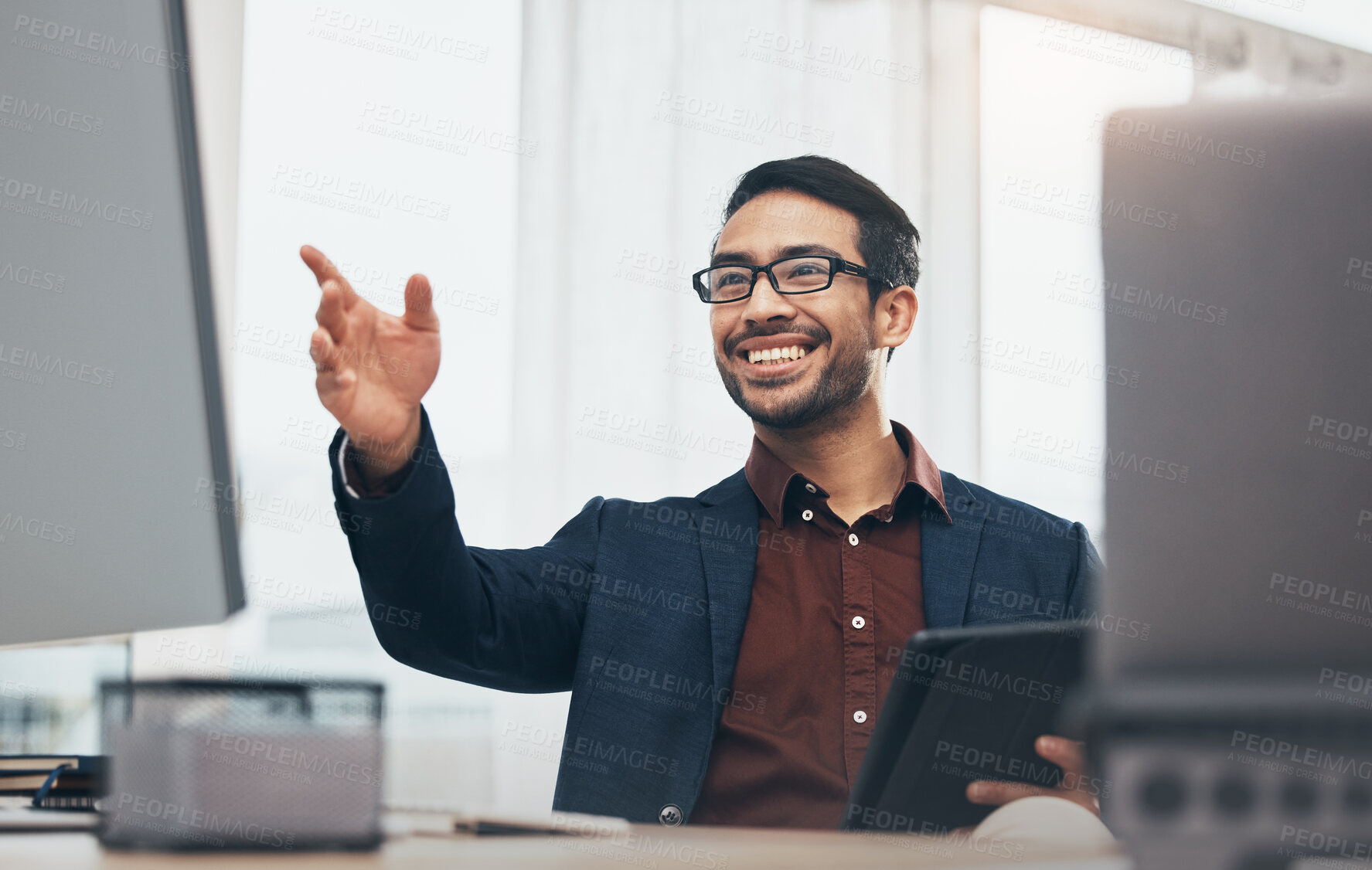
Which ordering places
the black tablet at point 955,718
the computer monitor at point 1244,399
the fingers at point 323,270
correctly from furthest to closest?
1. the fingers at point 323,270
2. the black tablet at point 955,718
3. the computer monitor at point 1244,399

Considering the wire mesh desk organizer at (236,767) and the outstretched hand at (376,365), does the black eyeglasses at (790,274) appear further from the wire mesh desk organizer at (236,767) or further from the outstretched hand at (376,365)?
the wire mesh desk organizer at (236,767)

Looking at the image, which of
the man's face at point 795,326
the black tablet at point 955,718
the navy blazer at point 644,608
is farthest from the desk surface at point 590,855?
the man's face at point 795,326

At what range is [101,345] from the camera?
1.34m

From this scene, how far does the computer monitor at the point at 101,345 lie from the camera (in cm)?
127

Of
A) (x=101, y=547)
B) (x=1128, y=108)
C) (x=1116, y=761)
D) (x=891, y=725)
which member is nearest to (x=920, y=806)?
(x=891, y=725)

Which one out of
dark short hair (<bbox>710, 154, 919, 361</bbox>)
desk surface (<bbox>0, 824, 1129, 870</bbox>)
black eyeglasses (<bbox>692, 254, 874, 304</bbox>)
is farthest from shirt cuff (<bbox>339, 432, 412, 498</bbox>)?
dark short hair (<bbox>710, 154, 919, 361</bbox>)

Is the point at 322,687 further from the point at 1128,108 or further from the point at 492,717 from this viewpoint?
the point at 492,717

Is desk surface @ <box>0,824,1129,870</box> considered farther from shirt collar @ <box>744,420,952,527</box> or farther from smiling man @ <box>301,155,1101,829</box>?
shirt collar @ <box>744,420,952,527</box>

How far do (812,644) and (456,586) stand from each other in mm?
472

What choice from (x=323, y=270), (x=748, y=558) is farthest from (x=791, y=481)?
(x=323, y=270)

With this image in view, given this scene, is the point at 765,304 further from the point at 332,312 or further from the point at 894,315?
the point at 332,312

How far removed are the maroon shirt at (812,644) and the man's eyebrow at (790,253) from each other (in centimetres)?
30

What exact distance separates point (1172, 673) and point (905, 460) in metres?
1.28

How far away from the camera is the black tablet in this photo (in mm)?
707
